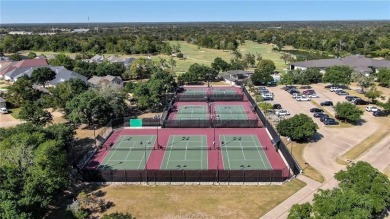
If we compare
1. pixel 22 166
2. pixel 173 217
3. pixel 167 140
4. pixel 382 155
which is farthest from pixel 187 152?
pixel 382 155

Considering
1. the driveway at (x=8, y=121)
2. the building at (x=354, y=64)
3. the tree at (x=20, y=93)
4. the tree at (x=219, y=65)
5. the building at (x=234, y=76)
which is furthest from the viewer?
the tree at (x=219, y=65)

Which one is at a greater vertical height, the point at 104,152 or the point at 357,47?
the point at 357,47

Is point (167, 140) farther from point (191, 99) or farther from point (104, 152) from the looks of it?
point (191, 99)

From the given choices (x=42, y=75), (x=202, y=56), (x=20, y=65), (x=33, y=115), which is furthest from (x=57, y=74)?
(x=202, y=56)

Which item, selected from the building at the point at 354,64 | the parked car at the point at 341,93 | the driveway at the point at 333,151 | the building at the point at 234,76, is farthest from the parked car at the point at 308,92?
the building at the point at 354,64

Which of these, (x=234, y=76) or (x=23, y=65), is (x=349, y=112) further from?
(x=23, y=65)

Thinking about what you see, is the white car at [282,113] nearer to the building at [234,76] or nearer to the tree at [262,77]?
the tree at [262,77]
